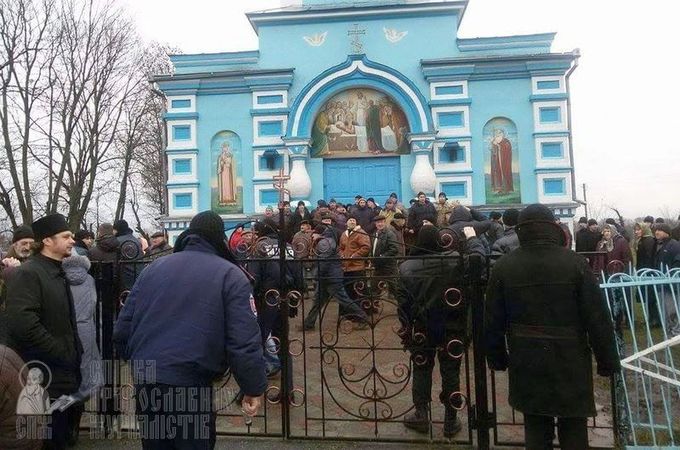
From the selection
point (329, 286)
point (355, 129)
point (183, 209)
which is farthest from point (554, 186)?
point (329, 286)

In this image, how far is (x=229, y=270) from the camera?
306cm

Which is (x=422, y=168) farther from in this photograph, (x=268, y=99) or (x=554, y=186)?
(x=268, y=99)

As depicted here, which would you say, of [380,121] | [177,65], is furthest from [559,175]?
[177,65]

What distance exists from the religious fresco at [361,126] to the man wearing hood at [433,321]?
476 inches

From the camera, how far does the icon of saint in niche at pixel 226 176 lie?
17.0 m

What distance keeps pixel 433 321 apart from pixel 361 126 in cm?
1263

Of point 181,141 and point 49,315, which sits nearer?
point 49,315

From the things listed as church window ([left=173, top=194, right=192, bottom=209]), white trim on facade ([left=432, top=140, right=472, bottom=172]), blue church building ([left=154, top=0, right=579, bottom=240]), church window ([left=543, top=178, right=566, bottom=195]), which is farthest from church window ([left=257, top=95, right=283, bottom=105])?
church window ([left=543, top=178, right=566, bottom=195])

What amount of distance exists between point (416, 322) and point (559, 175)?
42.3ft

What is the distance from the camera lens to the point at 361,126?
55.0 feet

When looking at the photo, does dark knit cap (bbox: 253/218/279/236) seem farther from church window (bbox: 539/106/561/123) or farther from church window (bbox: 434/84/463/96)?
church window (bbox: 539/106/561/123)

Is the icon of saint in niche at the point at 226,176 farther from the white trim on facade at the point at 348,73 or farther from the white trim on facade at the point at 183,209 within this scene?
the white trim on facade at the point at 348,73

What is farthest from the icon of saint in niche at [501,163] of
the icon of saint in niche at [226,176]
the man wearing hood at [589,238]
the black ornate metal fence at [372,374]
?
the black ornate metal fence at [372,374]

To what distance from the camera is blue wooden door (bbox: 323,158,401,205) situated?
54.9ft
